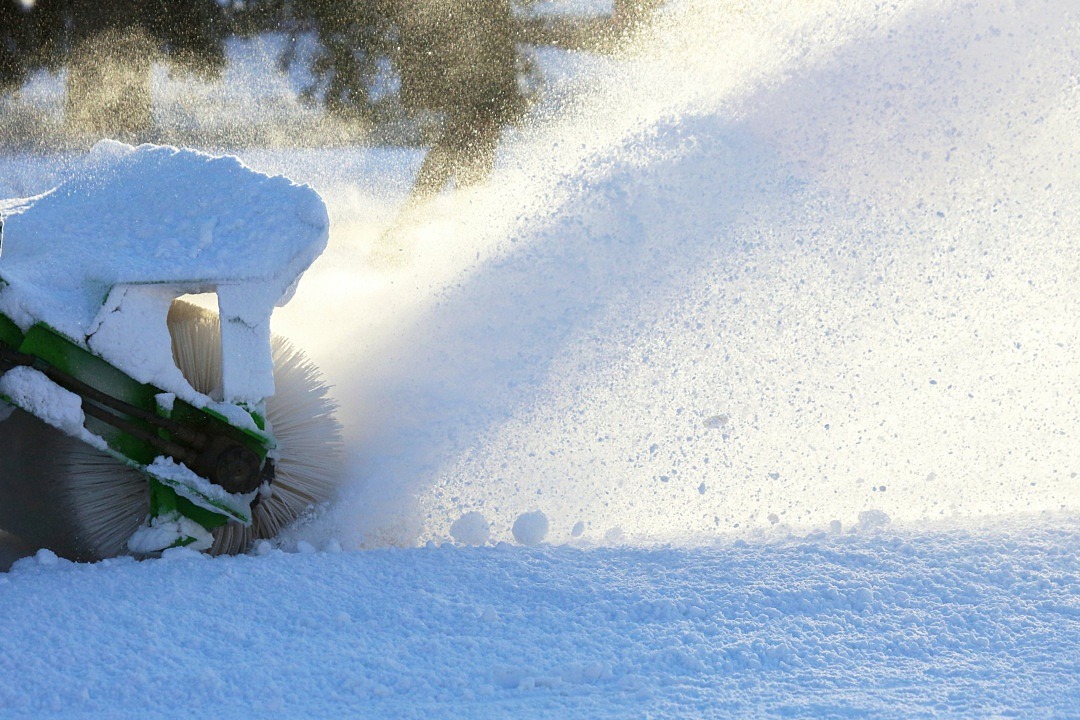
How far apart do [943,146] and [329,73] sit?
510 cm

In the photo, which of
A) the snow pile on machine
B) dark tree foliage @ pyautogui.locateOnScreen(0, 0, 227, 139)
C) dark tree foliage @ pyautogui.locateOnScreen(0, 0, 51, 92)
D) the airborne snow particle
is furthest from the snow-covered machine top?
dark tree foliage @ pyautogui.locateOnScreen(0, 0, 51, 92)

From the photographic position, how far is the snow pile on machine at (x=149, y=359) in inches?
85.1

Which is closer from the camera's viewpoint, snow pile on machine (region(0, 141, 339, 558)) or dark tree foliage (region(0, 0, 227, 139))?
snow pile on machine (region(0, 141, 339, 558))

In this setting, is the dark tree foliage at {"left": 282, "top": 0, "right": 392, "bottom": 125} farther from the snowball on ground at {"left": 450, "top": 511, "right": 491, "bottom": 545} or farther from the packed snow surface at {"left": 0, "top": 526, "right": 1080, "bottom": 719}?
the packed snow surface at {"left": 0, "top": 526, "right": 1080, "bottom": 719}

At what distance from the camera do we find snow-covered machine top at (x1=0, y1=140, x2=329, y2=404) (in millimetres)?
2184

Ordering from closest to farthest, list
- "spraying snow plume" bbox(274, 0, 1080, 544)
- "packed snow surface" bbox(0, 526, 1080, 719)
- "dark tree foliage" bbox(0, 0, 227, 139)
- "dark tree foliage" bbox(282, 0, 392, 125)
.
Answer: "packed snow surface" bbox(0, 526, 1080, 719)
"spraying snow plume" bbox(274, 0, 1080, 544)
"dark tree foliage" bbox(0, 0, 227, 139)
"dark tree foliage" bbox(282, 0, 392, 125)

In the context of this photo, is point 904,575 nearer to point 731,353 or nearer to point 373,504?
point 731,353

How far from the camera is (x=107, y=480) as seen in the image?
228 cm

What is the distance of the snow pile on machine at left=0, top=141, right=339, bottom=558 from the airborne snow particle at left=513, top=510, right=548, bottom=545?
0.56 meters

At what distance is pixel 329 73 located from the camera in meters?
7.11

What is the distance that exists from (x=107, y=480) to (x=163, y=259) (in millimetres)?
473

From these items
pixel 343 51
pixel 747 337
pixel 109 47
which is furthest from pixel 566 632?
pixel 109 47

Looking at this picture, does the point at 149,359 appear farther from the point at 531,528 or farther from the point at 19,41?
the point at 19,41

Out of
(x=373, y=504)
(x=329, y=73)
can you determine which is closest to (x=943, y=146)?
(x=373, y=504)
